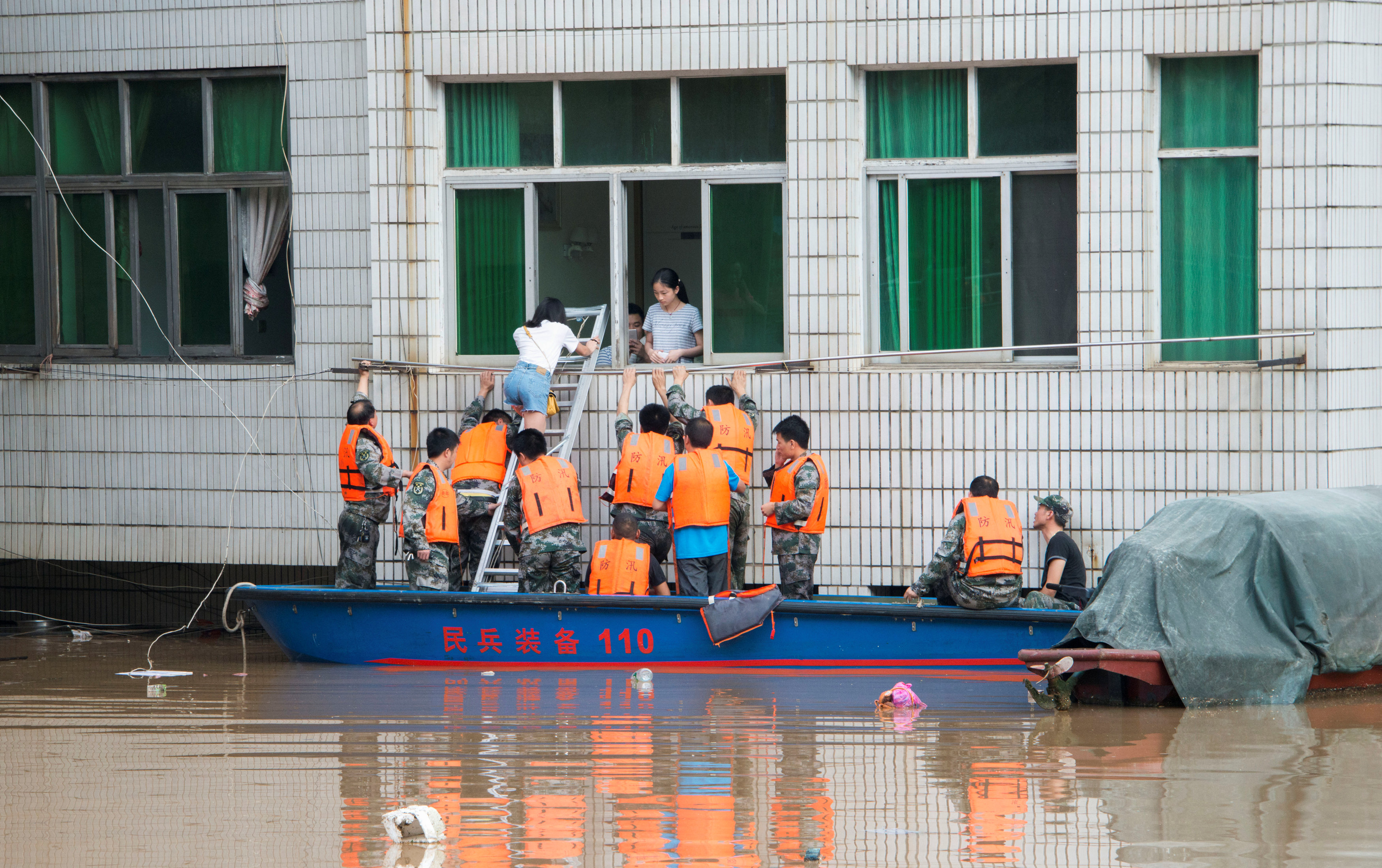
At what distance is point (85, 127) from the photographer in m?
13.6

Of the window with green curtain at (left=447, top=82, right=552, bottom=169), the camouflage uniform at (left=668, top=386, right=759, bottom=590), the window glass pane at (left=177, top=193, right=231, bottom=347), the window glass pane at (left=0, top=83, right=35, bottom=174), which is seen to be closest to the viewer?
the camouflage uniform at (left=668, top=386, right=759, bottom=590)

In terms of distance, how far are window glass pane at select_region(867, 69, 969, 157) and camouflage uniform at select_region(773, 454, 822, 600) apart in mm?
2514

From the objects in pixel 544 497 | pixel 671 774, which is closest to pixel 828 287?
pixel 544 497

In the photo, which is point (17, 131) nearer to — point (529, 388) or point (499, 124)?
point (499, 124)

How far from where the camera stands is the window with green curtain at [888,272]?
471 inches

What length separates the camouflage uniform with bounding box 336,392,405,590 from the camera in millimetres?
11977

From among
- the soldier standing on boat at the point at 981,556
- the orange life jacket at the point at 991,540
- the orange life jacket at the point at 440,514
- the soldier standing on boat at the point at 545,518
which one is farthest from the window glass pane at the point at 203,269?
the orange life jacket at the point at 991,540

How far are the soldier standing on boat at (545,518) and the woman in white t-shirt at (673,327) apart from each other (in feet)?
4.79

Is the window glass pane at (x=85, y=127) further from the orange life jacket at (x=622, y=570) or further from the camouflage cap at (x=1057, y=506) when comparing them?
the camouflage cap at (x=1057, y=506)

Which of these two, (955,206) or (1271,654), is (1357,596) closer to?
(1271,654)

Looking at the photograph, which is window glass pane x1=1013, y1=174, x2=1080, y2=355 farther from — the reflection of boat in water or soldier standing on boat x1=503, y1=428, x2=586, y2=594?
soldier standing on boat x1=503, y1=428, x2=586, y2=594

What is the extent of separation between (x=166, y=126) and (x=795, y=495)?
6246 millimetres

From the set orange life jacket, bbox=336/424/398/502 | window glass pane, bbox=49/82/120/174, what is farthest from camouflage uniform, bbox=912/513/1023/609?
window glass pane, bbox=49/82/120/174

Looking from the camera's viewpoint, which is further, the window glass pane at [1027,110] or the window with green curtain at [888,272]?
the window with green curtain at [888,272]
